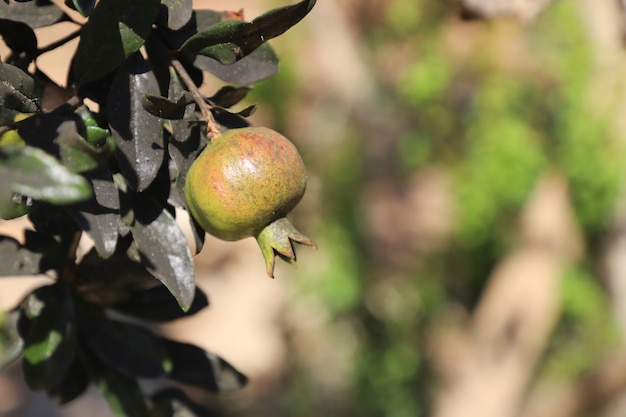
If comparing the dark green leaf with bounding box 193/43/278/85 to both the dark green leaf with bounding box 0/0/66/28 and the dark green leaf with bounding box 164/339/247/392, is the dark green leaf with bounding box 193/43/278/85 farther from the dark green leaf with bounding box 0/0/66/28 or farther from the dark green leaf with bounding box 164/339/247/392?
the dark green leaf with bounding box 164/339/247/392

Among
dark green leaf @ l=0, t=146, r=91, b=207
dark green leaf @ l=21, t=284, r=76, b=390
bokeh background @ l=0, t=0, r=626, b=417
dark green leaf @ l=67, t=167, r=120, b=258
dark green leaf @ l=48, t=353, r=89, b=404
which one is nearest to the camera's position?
dark green leaf @ l=0, t=146, r=91, b=207

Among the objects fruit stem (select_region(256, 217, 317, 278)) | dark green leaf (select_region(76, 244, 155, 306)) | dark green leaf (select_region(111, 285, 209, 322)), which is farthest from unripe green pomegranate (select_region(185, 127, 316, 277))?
dark green leaf (select_region(111, 285, 209, 322))

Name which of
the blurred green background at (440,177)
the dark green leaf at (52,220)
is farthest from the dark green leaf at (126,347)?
the blurred green background at (440,177)

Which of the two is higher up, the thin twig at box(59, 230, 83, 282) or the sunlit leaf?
the sunlit leaf

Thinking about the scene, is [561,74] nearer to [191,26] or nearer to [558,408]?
[558,408]

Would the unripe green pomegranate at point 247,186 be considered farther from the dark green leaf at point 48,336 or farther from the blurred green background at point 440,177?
the blurred green background at point 440,177

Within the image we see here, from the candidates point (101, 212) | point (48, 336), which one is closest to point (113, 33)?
point (101, 212)

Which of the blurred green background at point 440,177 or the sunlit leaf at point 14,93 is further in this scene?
the blurred green background at point 440,177

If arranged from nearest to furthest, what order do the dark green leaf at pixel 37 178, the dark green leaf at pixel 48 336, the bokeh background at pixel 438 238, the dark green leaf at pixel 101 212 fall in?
the dark green leaf at pixel 37 178 → the dark green leaf at pixel 101 212 → the dark green leaf at pixel 48 336 → the bokeh background at pixel 438 238
